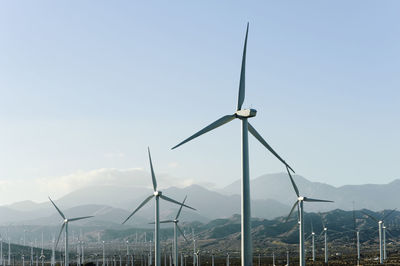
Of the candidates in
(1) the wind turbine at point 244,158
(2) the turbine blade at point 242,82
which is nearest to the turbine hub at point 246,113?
(1) the wind turbine at point 244,158

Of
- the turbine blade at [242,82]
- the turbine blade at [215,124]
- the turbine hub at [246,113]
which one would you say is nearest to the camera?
the turbine hub at [246,113]

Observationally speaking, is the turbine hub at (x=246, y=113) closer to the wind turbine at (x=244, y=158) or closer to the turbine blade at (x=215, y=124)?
the wind turbine at (x=244, y=158)

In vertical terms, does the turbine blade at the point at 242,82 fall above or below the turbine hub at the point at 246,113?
above

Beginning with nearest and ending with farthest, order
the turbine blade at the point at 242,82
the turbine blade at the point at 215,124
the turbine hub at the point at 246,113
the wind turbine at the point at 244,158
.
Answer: the wind turbine at the point at 244,158, the turbine hub at the point at 246,113, the turbine blade at the point at 215,124, the turbine blade at the point at 242,82

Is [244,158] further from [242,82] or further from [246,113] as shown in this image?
[242,82]

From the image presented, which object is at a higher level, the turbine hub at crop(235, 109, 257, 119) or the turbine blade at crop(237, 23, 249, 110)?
the turbine blade at crop(237, 23, 249, 110)

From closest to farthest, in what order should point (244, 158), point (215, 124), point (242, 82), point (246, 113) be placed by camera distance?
point (244, 158), point (246, 113), point (215, 124), point (242, 82)

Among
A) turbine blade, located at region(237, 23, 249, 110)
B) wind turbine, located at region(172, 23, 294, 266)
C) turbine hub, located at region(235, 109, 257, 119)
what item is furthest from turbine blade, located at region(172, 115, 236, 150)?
turbine hub, located at region(235, 109, 257, 119)

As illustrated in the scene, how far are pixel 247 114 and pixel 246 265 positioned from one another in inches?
504

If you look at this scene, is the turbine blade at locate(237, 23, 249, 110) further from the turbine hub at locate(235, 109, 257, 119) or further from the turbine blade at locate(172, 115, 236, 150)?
the turbine hub at locate(235, 109, 257, 119)

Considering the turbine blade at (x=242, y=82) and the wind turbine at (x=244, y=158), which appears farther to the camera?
the turbine blade at (x=242, y=82)

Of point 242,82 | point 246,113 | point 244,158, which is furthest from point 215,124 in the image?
point 244,158

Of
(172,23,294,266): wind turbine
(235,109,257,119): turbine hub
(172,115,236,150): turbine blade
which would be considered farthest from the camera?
(172,115,236,150): turbine blade

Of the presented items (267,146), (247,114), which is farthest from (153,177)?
(247,114)
